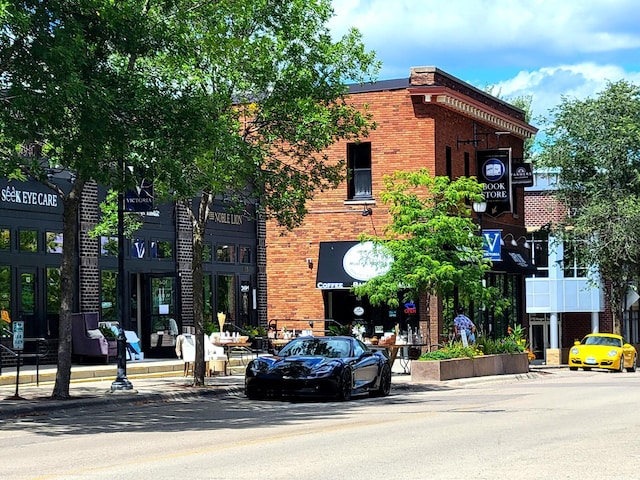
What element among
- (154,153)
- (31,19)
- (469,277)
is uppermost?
(31,19)

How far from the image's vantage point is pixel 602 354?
42.9 metres

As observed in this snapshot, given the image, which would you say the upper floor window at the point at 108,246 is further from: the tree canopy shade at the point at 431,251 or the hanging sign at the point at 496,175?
the hanging sign at the point at 496,175

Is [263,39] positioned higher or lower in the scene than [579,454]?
higher

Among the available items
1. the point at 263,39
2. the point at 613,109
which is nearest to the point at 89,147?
the point at 263,39

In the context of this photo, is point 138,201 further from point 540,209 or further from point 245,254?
point 540,209

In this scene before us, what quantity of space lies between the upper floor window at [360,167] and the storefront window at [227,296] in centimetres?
661

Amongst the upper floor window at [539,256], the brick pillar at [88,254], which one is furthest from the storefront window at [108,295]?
the upper floor window at [539,256]

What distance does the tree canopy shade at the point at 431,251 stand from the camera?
33.5 metres

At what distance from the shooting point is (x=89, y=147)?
Answer: 62.1ft

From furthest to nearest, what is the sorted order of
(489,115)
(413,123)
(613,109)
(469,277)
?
(613,109), (489,115), (413,123), (469,277)

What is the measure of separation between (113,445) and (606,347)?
30887 mm

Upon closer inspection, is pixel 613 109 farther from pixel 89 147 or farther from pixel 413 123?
pixel 89 147

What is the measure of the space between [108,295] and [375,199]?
1287cm

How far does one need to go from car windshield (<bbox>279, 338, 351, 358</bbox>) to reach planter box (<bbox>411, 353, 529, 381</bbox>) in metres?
7.13
